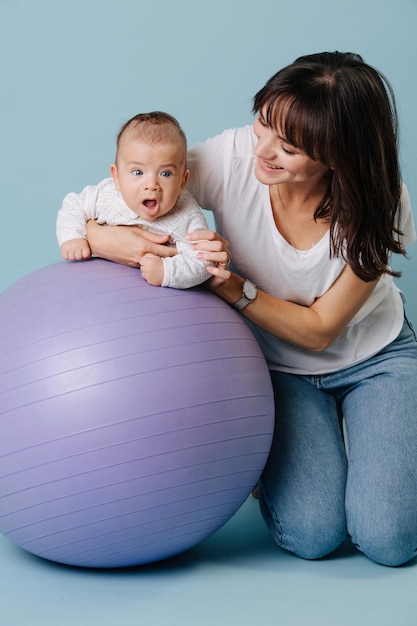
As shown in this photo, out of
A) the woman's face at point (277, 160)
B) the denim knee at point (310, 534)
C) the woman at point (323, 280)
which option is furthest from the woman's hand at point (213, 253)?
the denim knee at point (310, 534)

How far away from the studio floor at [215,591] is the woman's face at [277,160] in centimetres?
97

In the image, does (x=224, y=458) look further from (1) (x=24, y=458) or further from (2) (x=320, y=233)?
(2) (x=320, y=233)

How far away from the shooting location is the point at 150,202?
2.21m

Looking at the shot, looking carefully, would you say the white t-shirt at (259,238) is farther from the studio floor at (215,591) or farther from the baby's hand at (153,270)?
the studio floor at (215,591)

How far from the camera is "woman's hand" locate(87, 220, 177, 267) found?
7.21 ft

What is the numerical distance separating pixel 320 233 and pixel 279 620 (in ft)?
3.25

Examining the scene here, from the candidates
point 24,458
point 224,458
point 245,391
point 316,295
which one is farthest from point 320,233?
point 24,458

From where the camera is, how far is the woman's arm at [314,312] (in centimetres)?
236

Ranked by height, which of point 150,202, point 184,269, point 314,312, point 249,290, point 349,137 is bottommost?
point 314,312

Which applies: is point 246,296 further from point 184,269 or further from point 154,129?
point 154,129

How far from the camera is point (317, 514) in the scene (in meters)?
2.37

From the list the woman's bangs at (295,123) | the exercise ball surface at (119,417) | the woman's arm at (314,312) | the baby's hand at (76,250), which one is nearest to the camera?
the exercise ball surface at (119,417)

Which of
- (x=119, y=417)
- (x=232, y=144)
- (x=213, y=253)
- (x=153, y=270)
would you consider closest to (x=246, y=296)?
(x=213, y=253)

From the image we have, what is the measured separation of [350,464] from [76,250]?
916mm
